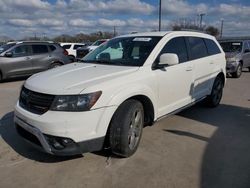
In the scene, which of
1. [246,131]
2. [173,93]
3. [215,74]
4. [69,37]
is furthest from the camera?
[69,37]

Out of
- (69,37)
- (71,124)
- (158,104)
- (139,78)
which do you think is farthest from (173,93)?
(69,37)

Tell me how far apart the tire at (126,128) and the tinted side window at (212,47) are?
9.89 feet

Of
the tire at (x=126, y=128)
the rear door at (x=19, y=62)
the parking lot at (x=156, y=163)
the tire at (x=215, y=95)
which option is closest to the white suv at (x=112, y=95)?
the tire at (x=126, y=128)

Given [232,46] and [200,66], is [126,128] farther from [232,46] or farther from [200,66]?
[232,46]

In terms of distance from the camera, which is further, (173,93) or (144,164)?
(173,93)

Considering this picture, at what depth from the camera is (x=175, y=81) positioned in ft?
16.0

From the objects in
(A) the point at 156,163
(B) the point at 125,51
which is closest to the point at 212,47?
(B) the point at 125,51

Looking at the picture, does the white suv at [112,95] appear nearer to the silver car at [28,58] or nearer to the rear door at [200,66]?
the rear door at [200,66]

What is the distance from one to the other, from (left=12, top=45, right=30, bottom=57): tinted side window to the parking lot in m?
6.95

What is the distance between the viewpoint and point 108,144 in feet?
12.5

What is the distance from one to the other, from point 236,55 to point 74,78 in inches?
429

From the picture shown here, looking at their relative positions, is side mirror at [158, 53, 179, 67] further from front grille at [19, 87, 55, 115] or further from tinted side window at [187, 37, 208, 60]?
front grille at [19, 87, 55, 115]

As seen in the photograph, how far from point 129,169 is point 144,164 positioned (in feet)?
0.82

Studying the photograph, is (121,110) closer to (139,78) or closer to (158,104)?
(139,78)
